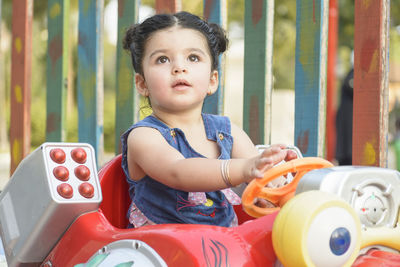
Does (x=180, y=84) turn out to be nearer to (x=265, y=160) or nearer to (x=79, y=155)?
(x=79, y=155)

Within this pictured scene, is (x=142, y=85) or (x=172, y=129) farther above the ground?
(x=142, y=85)

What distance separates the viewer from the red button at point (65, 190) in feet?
4.38

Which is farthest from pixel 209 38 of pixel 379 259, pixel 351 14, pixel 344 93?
pixel 351 14

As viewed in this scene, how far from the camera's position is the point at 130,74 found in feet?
7.79

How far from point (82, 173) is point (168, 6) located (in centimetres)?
109

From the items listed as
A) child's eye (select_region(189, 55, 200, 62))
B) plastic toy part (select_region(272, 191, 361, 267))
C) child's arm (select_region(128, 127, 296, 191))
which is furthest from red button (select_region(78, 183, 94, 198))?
plastic toy part (select_region(272, 191, 361, 267))

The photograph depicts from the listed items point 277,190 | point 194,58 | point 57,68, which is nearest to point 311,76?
point 194,58

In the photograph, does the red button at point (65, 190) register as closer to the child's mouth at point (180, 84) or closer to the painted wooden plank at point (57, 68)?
the child's mouth at point (180, 84)

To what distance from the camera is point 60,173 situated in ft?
4.42

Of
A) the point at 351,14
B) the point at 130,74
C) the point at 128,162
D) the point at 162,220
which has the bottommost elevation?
the point at 162,220

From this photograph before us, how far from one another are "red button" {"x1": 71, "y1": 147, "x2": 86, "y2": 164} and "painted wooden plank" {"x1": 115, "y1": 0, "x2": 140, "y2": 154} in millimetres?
935

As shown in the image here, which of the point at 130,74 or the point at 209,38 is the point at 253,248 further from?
the point at 130,74

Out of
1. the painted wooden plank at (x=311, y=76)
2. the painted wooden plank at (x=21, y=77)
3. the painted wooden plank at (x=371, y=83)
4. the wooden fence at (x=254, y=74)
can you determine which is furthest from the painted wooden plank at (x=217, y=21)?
the painted wooden plank at (x=21, y=77)

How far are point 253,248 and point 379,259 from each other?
219mm
